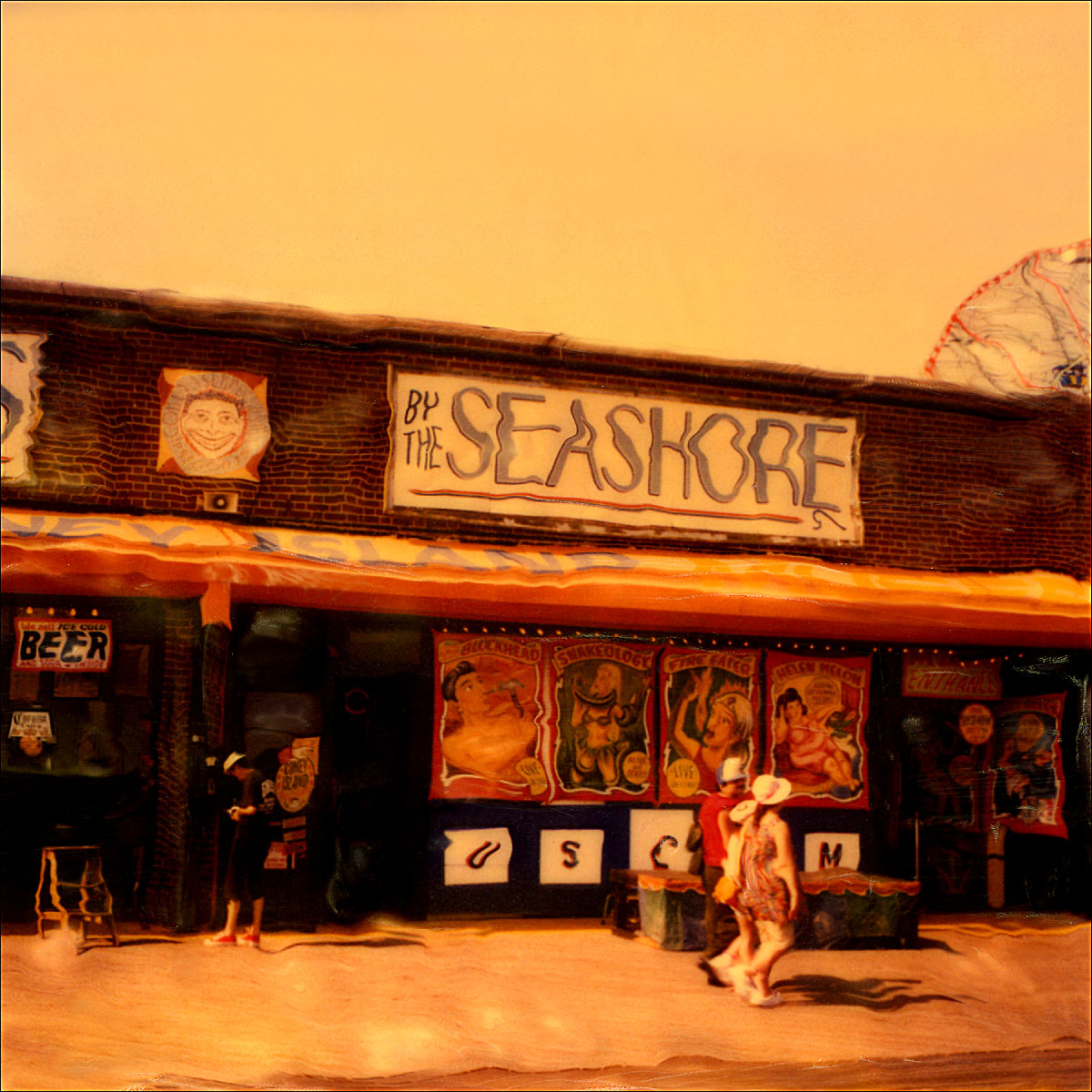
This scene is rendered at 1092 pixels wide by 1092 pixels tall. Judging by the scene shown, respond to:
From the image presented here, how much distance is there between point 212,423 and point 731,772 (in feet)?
13.9

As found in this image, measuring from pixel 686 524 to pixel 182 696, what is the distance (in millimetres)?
3644

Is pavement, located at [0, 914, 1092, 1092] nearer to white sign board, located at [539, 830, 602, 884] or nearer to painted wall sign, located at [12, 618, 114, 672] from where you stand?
white sign board, located at [539, 830, 602, 884]

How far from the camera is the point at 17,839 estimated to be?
20.1 ft

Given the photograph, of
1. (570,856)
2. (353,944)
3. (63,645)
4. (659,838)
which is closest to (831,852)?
(659,838)

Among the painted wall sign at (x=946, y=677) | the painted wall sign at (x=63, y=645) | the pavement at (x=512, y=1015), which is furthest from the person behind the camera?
the painted wall sign at (x=946, y=677)

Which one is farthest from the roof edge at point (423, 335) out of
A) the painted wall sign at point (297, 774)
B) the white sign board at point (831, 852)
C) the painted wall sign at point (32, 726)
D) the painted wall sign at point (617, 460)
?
the white sign board at point (831, 852)

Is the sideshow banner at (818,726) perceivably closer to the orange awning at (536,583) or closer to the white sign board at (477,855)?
the orange awning at (536,583)

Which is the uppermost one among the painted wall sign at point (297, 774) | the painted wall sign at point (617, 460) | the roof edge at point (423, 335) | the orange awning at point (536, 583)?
the roof edge at point (423, 335)

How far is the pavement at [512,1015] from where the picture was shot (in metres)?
5.72

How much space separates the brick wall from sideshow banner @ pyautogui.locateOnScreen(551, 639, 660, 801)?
87cm

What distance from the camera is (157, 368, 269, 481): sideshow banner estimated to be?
6.57m

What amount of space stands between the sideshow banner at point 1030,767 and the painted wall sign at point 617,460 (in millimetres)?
1983

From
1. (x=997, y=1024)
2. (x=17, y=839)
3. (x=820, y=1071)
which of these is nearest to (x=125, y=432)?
(x=17, y=839)

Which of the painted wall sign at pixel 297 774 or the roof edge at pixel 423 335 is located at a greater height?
the roof edge at pixel 423 335
